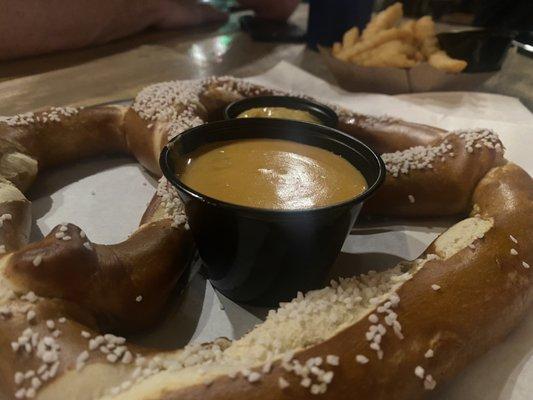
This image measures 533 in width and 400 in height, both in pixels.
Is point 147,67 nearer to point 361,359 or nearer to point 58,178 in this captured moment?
point 58,178

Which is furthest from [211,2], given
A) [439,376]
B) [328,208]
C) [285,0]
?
[439,376]

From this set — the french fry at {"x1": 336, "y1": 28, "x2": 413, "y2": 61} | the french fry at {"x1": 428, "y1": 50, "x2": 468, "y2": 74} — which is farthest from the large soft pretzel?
the french fry at {"x1": 336, "y1": 28, "x2": 413, "y2": 61}

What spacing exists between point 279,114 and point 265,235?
42.5 inches

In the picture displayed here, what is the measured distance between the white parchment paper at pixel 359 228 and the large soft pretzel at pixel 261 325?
0.25ft

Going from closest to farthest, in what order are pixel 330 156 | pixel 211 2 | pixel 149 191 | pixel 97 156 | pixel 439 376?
pixel 439 376, pixel 330 156, pixel 149 191, pixel 97 156, pixel 211 2

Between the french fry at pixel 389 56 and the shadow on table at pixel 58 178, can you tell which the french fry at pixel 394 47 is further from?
the shadow on table at pixel 58 178

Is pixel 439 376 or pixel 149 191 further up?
pixel 439 376

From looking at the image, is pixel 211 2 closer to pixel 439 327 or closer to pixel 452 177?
pixel 452 177

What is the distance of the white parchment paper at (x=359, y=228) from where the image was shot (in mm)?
1335

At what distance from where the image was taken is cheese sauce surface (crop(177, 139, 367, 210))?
139cm

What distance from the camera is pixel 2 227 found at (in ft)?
4.86

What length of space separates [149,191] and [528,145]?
1788 millimetres

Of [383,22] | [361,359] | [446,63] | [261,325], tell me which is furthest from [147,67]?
[361,359]

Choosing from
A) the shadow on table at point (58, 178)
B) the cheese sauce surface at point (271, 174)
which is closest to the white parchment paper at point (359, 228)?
the shadow on table at point (58, 178)
